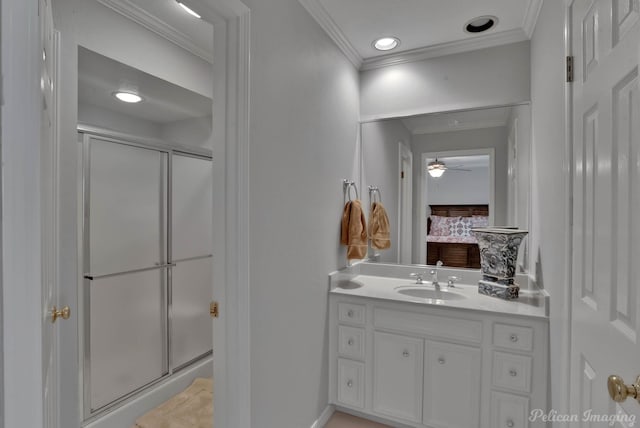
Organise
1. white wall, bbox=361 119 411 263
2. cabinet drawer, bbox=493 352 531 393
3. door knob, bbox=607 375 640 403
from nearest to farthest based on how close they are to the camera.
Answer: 1. door knob, bbox=607 375 640 403
2. cabinet drawer, bbox=493 352 531 393
3. white wall, bbox=361 119 411 263

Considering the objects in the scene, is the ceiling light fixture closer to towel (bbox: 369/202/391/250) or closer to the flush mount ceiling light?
towel (bbox: 369/202/391/250)

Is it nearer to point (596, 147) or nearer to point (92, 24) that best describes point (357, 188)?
point (596, 147)

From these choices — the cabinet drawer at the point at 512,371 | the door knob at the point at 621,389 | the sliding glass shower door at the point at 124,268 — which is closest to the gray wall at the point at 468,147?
the cabinet drawer at the point at 512,371

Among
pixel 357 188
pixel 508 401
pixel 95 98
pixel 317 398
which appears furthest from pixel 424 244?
pixel 95 98

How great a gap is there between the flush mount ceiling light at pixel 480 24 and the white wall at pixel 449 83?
0.60 ft

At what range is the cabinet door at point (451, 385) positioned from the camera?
184 cm

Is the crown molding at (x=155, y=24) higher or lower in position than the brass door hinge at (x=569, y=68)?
higher

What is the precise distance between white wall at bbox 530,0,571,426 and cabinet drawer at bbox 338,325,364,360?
1.01 meters

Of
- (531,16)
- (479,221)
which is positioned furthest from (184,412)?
(531,16)

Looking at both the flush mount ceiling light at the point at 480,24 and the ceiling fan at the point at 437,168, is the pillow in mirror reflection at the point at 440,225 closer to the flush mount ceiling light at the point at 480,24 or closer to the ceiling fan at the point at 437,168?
the ceiling fan at the point at 437,168

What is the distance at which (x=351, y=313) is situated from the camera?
6.99 ft

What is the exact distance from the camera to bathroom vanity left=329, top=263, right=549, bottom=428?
173 cm

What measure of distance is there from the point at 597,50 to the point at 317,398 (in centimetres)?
210

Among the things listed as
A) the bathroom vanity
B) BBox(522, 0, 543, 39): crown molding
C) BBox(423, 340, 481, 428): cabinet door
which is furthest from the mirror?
BBox(423, 340, 481, 428): cabinet door
